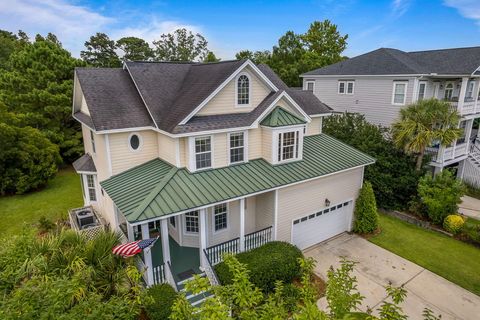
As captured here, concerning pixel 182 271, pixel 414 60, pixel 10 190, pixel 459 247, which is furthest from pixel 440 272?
pixel 10 190

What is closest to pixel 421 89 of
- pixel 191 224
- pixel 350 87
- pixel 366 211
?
pixel 350 87

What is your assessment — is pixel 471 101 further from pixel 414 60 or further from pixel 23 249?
pixel 23 249

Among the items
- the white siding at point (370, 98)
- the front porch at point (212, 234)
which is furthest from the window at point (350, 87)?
the front porch at point (212, 234)

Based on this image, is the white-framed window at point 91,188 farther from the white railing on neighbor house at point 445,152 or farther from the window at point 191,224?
the white railing on neighbor house at point 445,152

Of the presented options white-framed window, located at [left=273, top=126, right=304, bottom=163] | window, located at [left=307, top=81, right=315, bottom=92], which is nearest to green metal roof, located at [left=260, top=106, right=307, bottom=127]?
white-framed window, located at [left=273, top=126, right=304, bottom=163]

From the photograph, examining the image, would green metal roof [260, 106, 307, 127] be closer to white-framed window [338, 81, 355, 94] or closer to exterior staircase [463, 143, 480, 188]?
white-framed window [338, 81, 355, 94]
